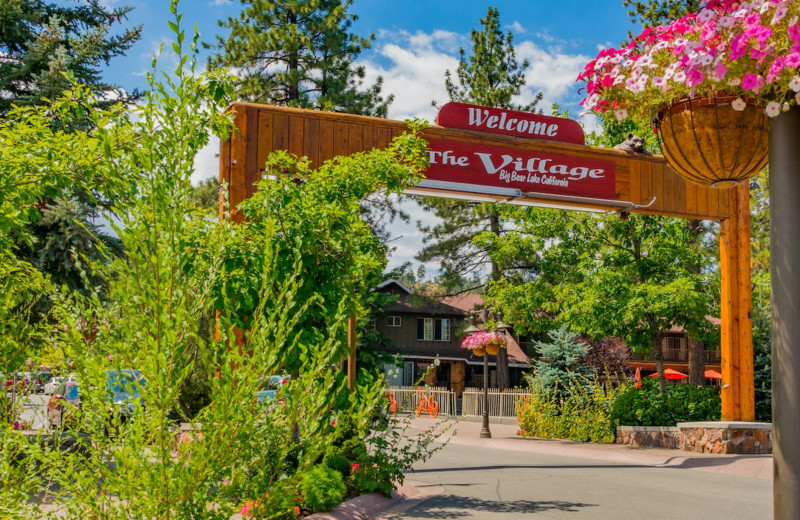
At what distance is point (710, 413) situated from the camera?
1630 cm

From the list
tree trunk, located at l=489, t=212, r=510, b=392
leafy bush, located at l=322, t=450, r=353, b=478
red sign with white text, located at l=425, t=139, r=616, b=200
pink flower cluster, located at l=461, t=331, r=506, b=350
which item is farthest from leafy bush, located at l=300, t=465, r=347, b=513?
tree trunk, located at l=489, t=212, r=510, b=392

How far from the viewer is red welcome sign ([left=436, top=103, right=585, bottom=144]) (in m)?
11.6

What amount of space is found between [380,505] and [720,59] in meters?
6.43

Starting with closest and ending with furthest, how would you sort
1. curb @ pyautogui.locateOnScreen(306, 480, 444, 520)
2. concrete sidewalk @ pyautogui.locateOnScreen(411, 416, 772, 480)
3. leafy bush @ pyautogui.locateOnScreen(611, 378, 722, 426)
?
curb @ pyautogui.locateOnScreen(306, 480, 444, 520) < concrete sidewalk @ pyautogui.locateOnScreen(411, 416, 772, 480) < leafy bush @ pyautogui.locateOnScreen(611, 378, 722, 426)

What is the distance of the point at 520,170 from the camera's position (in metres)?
11.9

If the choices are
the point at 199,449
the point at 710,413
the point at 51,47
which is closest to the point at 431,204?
the point at 710,413

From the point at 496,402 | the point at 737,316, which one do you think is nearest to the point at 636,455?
the point at 737,316

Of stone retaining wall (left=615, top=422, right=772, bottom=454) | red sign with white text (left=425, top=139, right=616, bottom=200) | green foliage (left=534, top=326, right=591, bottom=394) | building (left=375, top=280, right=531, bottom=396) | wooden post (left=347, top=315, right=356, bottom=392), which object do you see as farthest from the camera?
building (left=375, top=280, right=531, bottom=396)

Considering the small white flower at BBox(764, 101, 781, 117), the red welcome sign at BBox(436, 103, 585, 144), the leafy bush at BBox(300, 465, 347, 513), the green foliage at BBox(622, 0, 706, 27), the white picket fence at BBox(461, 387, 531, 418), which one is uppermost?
the green foliage at BBox(622, 0, 706, 27)

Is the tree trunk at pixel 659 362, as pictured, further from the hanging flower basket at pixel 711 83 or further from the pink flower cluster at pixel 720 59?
the pink flower cluster at pixel 720 59

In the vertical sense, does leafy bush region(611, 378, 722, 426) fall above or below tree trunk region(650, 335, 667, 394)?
below

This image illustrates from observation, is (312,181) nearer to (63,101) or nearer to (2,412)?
(63,101)

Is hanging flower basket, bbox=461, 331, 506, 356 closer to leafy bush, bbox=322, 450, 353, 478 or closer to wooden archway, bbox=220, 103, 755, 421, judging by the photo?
wooden archway, bbox=220, 103, 755, 421

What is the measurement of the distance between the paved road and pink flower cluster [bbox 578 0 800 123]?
5635mm
